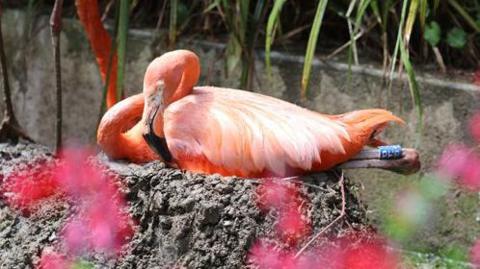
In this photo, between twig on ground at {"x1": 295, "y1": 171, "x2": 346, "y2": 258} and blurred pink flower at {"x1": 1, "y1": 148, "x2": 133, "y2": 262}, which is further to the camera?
blurred pink flower at {"x1": 1, "y1": 148, "x2": 133, "y2": 262}

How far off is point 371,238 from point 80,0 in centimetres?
111

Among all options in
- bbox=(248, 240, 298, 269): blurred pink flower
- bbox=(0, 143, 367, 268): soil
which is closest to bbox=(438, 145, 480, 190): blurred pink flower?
bbox=(0, 143, 367, 268): soil

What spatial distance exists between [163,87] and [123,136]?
0.56 feet

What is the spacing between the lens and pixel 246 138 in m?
2.01

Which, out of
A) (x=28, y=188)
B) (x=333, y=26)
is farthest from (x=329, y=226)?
(x=333, y=26)

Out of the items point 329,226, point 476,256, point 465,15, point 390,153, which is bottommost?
point 476,256

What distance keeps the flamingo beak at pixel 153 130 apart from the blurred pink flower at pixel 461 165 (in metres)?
0.81

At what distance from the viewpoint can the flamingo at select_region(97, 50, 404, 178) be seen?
6.52 ft

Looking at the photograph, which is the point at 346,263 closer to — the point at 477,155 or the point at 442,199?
the point at 477,155

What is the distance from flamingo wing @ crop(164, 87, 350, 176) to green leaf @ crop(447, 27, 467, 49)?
43.1 inches

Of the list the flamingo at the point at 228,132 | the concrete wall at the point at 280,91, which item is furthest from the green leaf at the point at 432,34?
the flamingo at the point at 228,132

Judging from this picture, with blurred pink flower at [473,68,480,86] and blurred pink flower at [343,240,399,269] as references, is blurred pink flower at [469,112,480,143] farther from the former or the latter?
blurred pink flower at [343,240,399,269]

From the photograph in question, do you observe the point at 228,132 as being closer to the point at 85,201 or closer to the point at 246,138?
the point at 246,138

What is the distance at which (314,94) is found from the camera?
3047 millimetres
